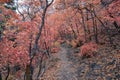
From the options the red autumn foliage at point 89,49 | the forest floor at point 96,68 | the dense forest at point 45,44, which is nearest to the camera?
the dense forest at point 45,44

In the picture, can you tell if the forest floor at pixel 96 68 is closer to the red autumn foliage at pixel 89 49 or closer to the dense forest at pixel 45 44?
the dense forest at pixel 45 44

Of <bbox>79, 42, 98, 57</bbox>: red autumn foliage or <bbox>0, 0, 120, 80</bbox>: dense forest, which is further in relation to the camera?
<bbox>79, 42, 98, 57</bbox>: red autumn foliage

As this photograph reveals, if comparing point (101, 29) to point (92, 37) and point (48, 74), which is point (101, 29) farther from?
point (48, 74)

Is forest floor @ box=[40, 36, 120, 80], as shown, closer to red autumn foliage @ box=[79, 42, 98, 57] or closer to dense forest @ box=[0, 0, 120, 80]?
dense forest @ box=[0, 0, 120, 80]

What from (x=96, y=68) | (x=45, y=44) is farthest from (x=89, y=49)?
(x=45, y=44)

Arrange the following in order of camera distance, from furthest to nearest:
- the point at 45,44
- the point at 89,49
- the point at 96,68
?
the point at 89,49, the point at 45,44, the point at 96,68

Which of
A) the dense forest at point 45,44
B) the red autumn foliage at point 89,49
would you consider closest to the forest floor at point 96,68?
the dense forest at point 45,44

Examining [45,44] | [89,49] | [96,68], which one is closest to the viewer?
[96,68]

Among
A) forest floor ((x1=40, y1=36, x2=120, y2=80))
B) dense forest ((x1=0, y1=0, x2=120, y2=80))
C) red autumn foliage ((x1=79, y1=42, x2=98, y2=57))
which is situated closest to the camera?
dense forest ((x1=0, y1=0, x2=120, y2=80))

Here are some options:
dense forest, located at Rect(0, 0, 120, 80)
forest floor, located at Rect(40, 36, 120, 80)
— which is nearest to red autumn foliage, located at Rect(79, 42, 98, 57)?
dense forest, located at Rect(0, 0, 120, 80)

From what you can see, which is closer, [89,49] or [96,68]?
[96,68]

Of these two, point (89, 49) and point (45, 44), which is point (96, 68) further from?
point (45, 44)

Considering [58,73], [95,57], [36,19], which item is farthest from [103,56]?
[36,19]

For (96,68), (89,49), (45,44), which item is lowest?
(96,68)
